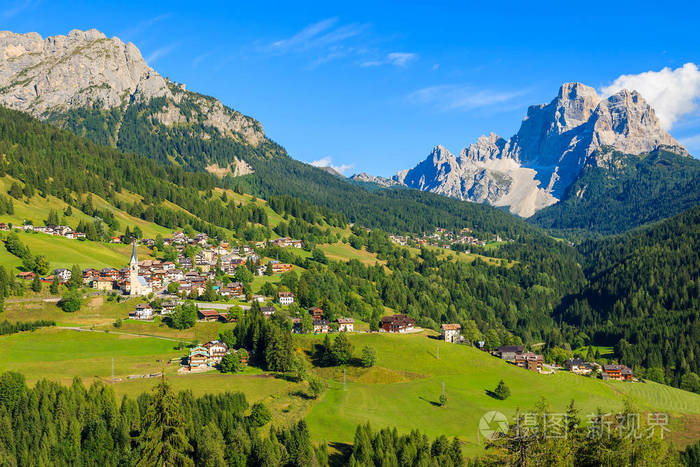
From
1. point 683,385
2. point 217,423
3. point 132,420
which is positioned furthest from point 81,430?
point 683,385

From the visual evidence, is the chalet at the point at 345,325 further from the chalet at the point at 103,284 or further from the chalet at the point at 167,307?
the chalet at the point at 103,284

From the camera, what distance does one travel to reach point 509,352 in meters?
144

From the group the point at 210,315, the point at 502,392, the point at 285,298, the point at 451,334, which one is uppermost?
the point at 285,298

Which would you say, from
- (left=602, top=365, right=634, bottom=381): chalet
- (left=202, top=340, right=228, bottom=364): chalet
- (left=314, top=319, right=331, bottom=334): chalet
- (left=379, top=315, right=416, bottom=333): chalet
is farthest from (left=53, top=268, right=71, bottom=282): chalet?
(left=602, top=365, right=634, bottom=381): chalet

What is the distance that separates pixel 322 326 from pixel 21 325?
68883 millimetres

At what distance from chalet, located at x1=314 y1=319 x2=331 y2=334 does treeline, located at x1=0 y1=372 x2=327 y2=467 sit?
177 ft

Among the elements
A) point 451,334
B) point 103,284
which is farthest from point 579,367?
point 103,284

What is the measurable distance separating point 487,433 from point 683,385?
88861mm

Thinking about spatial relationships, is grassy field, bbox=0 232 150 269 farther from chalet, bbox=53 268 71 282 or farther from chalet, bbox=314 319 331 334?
chalet, bbox=314 319 331 334

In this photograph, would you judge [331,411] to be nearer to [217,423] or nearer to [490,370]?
[217,423]

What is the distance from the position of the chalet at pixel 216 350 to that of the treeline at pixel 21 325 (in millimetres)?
37288

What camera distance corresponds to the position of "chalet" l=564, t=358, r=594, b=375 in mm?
148750

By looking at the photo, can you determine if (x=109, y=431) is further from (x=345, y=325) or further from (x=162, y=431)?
(x=345, y=325)

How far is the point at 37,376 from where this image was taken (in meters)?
97.5
